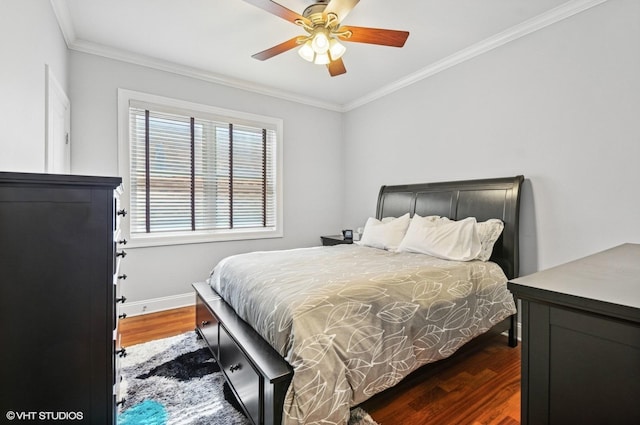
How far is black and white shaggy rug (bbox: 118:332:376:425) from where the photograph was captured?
1.64 meters

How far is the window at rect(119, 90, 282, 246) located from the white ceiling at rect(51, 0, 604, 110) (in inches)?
19.3

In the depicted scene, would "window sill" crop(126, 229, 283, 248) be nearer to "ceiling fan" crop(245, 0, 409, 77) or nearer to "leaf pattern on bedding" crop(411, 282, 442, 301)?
"ceiling fan" crop(245, 0, 409, 77)

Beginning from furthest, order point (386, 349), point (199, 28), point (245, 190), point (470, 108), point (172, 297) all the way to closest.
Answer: point (245, 190) → point (172, 297) → point (470, 108) → point (199, 28) → point (386, 349)

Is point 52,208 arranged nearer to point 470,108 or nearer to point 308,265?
point 308,265

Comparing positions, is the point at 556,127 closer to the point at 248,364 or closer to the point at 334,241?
the point at 334,241

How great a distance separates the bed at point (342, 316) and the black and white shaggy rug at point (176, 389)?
13 centimetres

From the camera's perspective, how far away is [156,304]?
10.7ft

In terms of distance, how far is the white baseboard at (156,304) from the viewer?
10.3ft

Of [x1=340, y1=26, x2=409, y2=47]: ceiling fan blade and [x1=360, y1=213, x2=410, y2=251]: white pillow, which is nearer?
[x1=340, y1=26, x2=409, y2=47]: ceiling fan blade

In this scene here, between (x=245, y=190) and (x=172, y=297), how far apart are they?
1.56 metres

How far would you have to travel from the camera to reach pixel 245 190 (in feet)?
12.9

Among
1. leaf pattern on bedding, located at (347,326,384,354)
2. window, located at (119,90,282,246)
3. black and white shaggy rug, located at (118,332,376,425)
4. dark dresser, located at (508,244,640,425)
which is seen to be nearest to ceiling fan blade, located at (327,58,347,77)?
window, located at (119,90,282,246)

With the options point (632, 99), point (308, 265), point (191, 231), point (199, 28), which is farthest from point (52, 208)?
point (632, 99)

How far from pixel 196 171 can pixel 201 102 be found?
83cm
